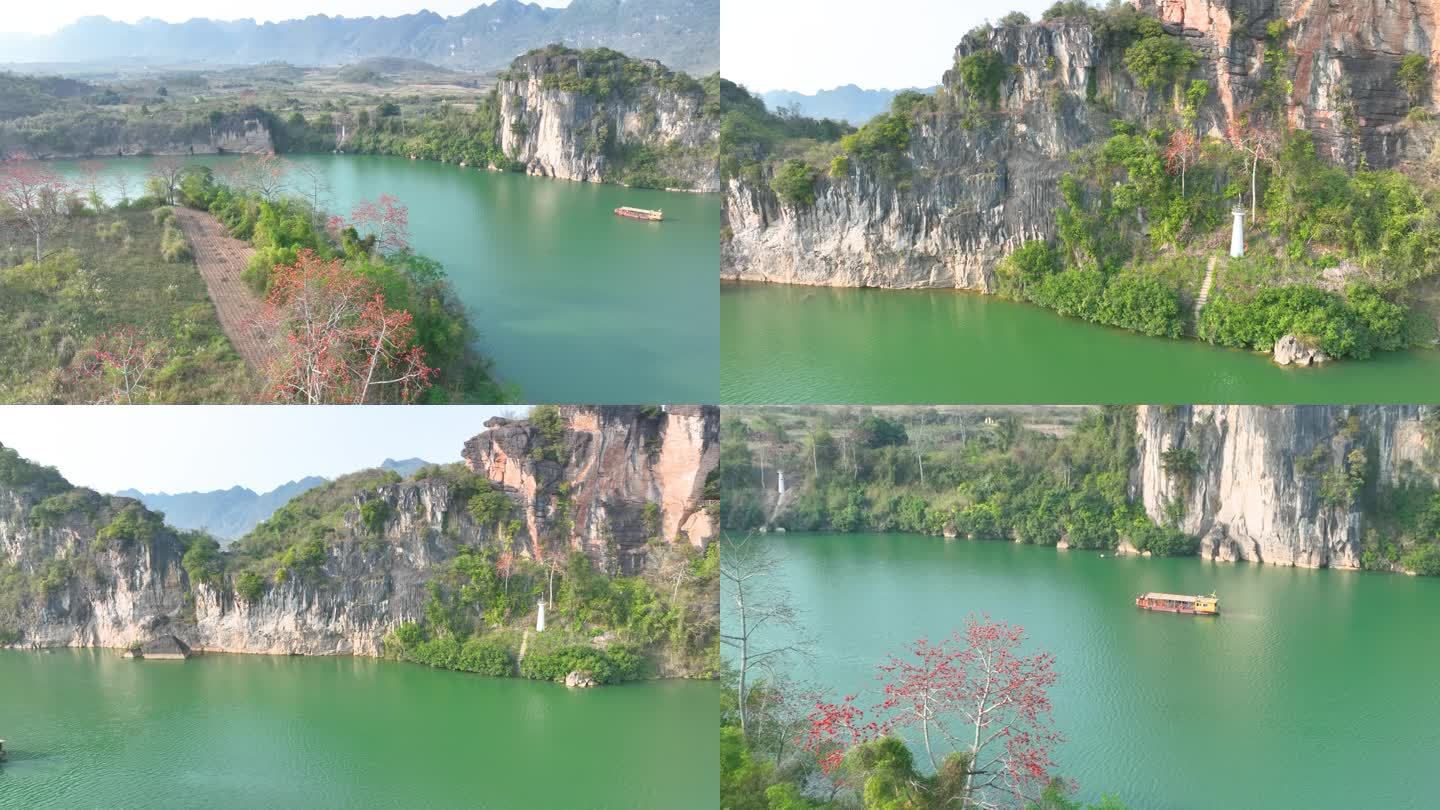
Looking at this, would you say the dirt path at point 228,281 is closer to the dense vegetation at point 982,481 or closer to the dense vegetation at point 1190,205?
the dense vegetation at point 982,481

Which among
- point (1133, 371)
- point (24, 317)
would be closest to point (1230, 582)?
point (1133, 371)

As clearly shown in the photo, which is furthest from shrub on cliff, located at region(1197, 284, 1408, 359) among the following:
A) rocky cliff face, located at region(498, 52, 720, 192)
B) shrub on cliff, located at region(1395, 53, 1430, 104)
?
rocky cliff face, located at region(498, 52, 720, 192)

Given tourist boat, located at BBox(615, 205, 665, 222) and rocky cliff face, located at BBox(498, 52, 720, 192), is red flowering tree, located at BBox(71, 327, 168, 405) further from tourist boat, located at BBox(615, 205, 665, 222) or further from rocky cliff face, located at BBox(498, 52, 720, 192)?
rocky cliff face, located at BBox(498, 52, 720, 192)

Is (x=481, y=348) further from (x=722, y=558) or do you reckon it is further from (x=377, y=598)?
(x=722, y=558)

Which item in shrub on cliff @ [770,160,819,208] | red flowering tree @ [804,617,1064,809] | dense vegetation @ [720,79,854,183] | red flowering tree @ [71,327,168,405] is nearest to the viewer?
red flowering tree @ [804,617,1064,809]

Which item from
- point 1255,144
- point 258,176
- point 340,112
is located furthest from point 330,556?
point 340,112

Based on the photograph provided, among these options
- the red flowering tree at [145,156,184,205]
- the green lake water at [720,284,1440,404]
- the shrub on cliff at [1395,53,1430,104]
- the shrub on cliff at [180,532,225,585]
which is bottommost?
the shrub on cliff at [180,532,225,585]

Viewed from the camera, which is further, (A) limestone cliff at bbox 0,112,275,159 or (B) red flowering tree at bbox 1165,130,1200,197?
(A) limestone cliff at bbox 0,112,275,159
